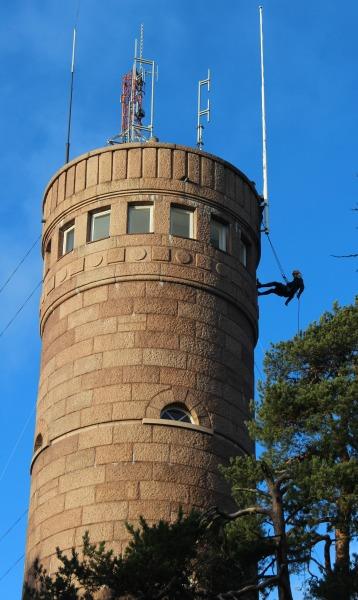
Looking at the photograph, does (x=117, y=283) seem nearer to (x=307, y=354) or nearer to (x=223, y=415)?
(x=223, y=415)

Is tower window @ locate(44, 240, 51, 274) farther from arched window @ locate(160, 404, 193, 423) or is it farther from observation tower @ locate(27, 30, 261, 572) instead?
arched window @ locate(160, 404, 193, 423)

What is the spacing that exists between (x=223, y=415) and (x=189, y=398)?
0.82 meters

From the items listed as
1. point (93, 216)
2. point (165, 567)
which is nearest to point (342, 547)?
point (165, 567)

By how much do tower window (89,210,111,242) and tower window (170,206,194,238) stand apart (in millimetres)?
1293

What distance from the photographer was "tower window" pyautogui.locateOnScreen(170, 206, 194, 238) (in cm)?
2726

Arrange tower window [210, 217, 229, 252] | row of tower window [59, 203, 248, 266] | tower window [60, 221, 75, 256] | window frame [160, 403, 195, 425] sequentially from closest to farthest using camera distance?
window frame [160, 403, 195, 425]
row of tower window [59, 203, 248, 266]
tower window [210, 217, 229, 252]
tower window [60, 221, 75, 256]

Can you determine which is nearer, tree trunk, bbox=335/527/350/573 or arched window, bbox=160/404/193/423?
tree trunk, bbox=335/527/350/573

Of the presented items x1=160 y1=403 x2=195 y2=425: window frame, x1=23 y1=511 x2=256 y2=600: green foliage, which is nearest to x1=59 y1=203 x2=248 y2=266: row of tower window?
x1=160 y1=403 x2=195 y2=425: window frame

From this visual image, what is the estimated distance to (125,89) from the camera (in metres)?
34.4

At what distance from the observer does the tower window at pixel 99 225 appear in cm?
2742

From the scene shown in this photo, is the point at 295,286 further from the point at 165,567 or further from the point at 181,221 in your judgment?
the point at 165,567

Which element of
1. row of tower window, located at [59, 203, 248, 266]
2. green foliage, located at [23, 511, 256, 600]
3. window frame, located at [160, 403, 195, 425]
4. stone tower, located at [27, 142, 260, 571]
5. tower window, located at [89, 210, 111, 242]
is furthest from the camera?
tower window, located at [89, 210, 111, 242]

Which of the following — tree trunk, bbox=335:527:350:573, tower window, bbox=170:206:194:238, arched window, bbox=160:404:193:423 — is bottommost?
tree trunk, bbox=335:527:350:573

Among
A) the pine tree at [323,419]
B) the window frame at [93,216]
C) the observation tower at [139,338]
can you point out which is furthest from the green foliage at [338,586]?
the window frame at [93,216]
